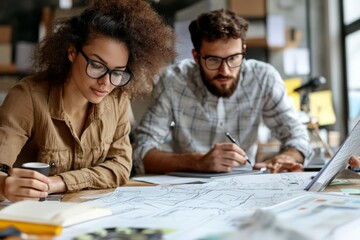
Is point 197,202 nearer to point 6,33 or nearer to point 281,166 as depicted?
point 281,166

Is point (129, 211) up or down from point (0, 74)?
down

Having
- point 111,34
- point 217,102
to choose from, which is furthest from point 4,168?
point 217,102

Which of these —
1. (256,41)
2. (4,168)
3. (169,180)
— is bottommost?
(169,180)

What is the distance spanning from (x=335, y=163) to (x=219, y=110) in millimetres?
912

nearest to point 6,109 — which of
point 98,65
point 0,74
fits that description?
point 98,65

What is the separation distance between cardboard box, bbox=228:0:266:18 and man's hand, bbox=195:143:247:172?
321 cm

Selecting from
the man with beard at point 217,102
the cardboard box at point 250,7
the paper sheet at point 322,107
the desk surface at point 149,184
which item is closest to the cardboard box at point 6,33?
the cardboard box at point 250,7

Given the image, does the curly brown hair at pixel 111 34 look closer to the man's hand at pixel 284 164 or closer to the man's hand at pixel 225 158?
the man's hand at pixel 225 158

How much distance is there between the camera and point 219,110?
2059 millimetres

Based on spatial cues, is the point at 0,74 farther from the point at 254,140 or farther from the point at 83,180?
the point at 83,180

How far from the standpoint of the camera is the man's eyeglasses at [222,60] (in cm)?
186

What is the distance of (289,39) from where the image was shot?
459cm

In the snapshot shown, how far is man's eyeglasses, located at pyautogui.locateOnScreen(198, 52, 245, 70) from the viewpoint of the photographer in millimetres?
1864

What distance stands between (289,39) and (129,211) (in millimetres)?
3972
